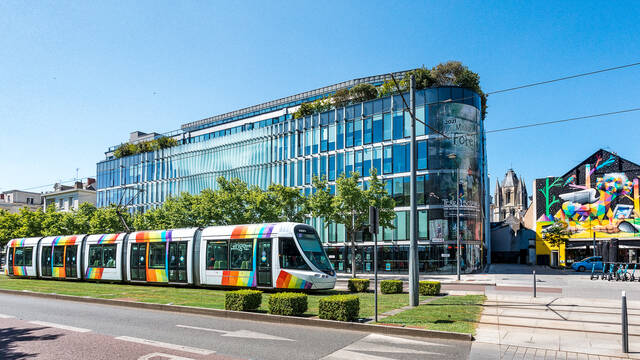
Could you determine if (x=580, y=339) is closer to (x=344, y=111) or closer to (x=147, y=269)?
(x=147, y=269)

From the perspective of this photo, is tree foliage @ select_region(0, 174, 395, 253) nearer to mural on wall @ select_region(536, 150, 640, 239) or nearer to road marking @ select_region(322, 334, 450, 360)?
road marking @ select_region(322, 334, 450, 360)

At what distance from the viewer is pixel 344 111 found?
160 ft

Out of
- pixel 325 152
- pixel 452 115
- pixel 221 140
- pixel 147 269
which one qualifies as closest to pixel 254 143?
pixel 221 140

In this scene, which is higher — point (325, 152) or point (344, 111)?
point (344, 111)

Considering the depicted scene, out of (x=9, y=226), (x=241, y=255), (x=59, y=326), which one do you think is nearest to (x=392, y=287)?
(x=241, y=255)

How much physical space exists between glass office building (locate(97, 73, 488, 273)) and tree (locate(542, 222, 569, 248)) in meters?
11.7

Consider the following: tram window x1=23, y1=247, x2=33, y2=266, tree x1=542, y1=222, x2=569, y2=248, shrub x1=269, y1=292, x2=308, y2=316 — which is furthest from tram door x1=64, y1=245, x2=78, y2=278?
tree x1=542, y1=222, x2=569, y2=248

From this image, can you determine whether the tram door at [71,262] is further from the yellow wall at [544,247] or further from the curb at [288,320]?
the yellow wall at [544,247]

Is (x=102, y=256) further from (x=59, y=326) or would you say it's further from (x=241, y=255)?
(x=59, y=326)

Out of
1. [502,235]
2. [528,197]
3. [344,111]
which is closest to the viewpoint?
[344,111]

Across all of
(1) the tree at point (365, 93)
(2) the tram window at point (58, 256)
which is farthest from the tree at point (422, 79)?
(2) the tram window at point (58, 256)

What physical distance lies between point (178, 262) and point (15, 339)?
538 inches

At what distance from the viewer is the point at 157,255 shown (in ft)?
83.6

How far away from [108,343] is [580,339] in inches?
403
